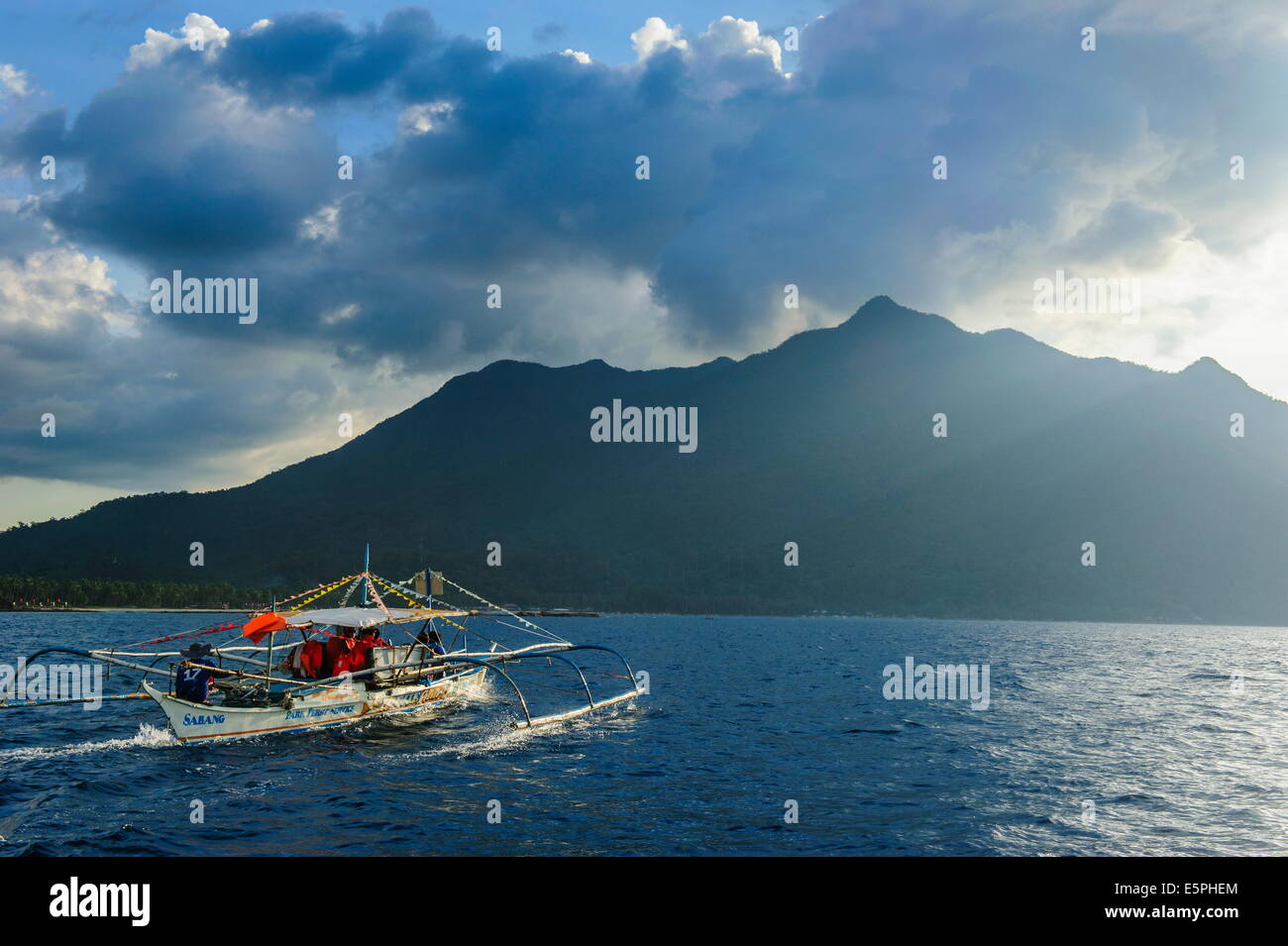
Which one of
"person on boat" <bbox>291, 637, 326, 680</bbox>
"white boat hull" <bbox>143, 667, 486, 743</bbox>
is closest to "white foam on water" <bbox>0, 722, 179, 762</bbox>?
"white boat hull" <bbox>143, 667, 486, 743</bbox>

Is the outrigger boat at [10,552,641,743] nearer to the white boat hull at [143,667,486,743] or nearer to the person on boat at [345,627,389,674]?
the white boat hull at [143,667,486,743]

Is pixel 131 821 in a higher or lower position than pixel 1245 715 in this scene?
higher

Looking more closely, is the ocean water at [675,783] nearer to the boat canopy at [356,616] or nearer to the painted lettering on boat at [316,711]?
the painted lettering on boat at [316,711]

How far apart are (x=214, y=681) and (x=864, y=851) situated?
90.2ft

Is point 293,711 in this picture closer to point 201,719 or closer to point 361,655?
point 201,719

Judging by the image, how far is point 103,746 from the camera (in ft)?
103

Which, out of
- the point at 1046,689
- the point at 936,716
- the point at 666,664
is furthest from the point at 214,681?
the point at 1046,689

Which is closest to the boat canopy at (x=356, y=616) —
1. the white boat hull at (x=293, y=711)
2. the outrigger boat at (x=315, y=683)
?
the outrigger boat at (x=315, y=683)

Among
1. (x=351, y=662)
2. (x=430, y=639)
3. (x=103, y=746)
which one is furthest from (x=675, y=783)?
(x=430, y=639)

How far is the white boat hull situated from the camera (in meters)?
31.5

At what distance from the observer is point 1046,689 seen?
62.6m

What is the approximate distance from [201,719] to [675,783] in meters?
18.6

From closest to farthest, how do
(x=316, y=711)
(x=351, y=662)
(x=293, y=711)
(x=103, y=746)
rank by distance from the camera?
1. (x=103, y=746)
2. (x=293, y=711)
3. (x=316, y=711)
4. (x=351, y=662)
